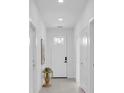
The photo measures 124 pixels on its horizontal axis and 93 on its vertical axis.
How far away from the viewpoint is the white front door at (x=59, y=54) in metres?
9.97

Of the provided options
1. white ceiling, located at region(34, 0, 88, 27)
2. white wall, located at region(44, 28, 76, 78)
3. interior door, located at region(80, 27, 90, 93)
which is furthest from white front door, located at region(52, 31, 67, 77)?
interior door, located at region(80, 27, 90, 93)

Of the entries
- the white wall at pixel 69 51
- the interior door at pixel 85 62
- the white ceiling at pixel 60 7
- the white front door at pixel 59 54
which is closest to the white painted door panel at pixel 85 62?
the interior door at pixel 85 62

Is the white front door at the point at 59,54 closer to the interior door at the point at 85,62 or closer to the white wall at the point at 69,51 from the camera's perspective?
the white wall at the point at 69,51

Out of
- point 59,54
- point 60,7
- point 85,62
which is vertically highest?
point 60,7

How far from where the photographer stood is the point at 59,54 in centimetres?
1005

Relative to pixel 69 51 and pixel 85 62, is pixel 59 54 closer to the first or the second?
pixel 69 51

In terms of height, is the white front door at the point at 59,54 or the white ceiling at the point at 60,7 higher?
the white ceiling at the point at 60,7

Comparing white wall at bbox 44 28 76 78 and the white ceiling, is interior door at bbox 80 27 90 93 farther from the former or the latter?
white wall at bbox 44 28 76 78

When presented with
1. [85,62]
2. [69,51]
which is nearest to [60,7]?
[85,62]
